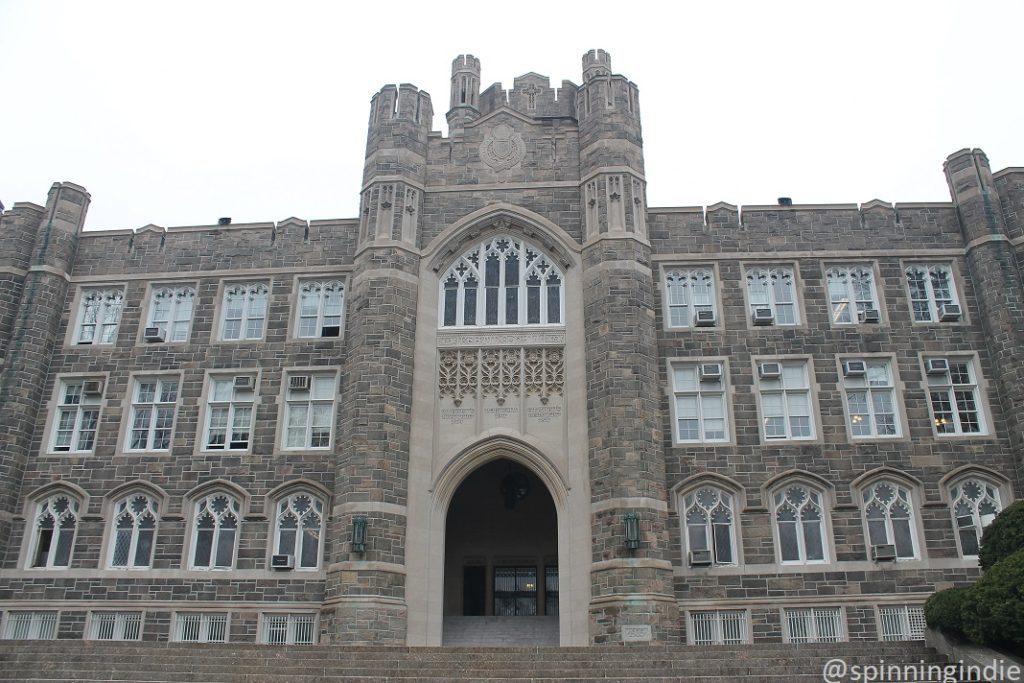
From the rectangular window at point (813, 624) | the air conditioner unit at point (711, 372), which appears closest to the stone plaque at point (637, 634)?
the rectangular window at point (813, 624)

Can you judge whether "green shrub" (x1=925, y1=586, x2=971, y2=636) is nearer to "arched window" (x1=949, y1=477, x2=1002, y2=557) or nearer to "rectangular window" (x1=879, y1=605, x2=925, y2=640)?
"rectangular window" (x1=879, y1=605, x2=925, y2=640)

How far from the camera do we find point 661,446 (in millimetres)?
19812

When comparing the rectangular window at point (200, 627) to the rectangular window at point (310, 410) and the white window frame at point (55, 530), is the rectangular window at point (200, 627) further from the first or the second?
the rectangular window at point (310, 410)

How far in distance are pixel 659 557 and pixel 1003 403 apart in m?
9.38

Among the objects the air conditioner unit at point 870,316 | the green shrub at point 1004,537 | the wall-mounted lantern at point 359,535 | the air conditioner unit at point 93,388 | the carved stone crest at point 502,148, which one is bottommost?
the green shrub at point 1004,537

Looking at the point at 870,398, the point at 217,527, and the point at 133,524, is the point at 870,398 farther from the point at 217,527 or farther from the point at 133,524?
the point at 133,524

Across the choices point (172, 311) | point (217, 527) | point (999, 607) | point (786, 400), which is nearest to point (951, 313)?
point (786, 400)

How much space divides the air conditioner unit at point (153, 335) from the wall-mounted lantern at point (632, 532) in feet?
43.6

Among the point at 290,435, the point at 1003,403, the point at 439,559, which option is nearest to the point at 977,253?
the point at 1003,403

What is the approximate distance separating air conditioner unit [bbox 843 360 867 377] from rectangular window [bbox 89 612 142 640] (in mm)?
18059

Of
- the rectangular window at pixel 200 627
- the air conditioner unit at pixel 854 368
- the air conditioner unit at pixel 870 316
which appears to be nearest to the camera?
the rectangular window at pixel 200 627

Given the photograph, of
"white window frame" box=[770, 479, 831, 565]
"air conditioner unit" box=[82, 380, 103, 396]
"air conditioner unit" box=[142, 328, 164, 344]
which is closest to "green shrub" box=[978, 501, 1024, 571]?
"white window frame" box=[770, 479, 831, 565]

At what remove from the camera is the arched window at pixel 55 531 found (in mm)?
20609

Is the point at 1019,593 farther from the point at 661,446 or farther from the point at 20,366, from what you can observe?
the point at 20,366
